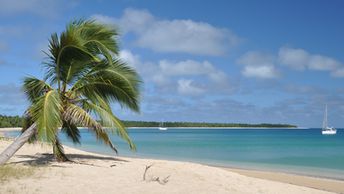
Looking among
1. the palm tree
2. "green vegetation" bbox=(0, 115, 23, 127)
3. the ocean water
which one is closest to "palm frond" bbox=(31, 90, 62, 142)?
the palm tree

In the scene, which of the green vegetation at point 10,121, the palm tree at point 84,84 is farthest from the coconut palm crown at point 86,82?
the green vegetation at point 10,121

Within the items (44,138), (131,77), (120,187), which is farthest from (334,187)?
(44,138)

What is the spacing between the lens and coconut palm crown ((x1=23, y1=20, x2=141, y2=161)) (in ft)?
39.1

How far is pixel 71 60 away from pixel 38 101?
5.08 feet

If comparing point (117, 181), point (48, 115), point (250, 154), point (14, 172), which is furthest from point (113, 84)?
point (250, 154)

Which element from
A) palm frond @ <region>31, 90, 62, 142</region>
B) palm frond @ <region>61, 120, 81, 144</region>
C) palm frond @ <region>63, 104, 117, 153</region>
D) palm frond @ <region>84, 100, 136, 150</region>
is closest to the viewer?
palm frond @ <region>31, 90, 62, 142</region>

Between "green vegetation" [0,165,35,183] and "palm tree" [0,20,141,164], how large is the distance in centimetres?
80

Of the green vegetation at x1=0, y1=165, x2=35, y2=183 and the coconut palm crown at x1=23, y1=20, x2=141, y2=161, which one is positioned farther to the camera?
the coconut palm crown at x1=23, y1=20, x2=141, y2=161

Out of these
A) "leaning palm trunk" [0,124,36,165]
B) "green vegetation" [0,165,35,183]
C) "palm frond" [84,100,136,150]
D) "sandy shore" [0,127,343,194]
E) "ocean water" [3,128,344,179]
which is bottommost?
"ocean water" [3,128,344,179]

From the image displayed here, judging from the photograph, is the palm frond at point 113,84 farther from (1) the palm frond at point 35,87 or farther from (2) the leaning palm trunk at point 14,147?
(2) the leaning palm trunk at point 14,147

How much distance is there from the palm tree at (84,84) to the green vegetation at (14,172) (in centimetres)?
80

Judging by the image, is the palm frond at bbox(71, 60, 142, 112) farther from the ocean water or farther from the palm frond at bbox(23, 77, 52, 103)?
the ocean water

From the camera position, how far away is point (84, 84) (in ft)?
41.8

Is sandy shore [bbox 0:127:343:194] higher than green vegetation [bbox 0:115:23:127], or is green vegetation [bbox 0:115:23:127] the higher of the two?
green vegetation [bbox 0:115:23:127]
